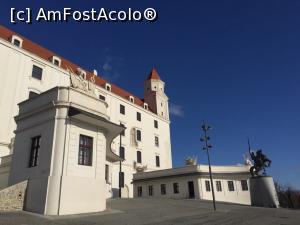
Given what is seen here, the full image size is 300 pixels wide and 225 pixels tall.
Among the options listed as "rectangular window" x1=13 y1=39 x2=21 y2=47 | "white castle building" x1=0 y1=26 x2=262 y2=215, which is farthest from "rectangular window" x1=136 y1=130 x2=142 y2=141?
"rectangular window" x1=13 y1=39 x2=21 y2=47

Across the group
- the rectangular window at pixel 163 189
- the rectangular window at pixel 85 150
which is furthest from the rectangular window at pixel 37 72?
the rectangular window at pixel 163 189

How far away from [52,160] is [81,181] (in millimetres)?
1990

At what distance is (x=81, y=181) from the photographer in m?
14.9

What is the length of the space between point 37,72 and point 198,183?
25.4m

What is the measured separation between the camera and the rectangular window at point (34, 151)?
1534 cm

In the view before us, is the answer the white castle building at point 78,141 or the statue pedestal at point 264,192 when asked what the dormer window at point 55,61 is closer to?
the white castle building at point 78,141

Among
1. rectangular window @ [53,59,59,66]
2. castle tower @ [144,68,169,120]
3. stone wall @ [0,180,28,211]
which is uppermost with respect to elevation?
castle tower @ [144,68,169,120]

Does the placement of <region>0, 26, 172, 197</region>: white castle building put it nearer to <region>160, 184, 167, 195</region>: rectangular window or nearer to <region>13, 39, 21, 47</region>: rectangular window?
<region>13, 39, 21, 47</region>: rectangular window

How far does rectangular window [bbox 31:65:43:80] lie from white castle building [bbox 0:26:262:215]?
12 cm

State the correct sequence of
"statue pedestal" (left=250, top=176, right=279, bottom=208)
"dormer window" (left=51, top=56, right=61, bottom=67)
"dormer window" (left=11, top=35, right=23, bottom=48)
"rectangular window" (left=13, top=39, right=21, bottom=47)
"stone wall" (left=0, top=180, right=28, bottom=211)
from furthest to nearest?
"dormer window" (left=51, top=56, right=61, bottom=67)
"rectangular window" (left=13, top=39, right=21, bottom=47)
"dormer window" (left=11, top=35, right=23, bottom=48)
"statue pedestal" (left=250, top=176, right=279, bottom=208)
"stone wall" (left=0, top=180, right=28, bottom=211)

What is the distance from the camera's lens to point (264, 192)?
83.1ft

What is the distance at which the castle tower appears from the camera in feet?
178

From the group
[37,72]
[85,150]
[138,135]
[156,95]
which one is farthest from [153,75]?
[85,150]

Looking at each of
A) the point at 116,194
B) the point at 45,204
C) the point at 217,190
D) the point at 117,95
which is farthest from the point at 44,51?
the point at 217,190
